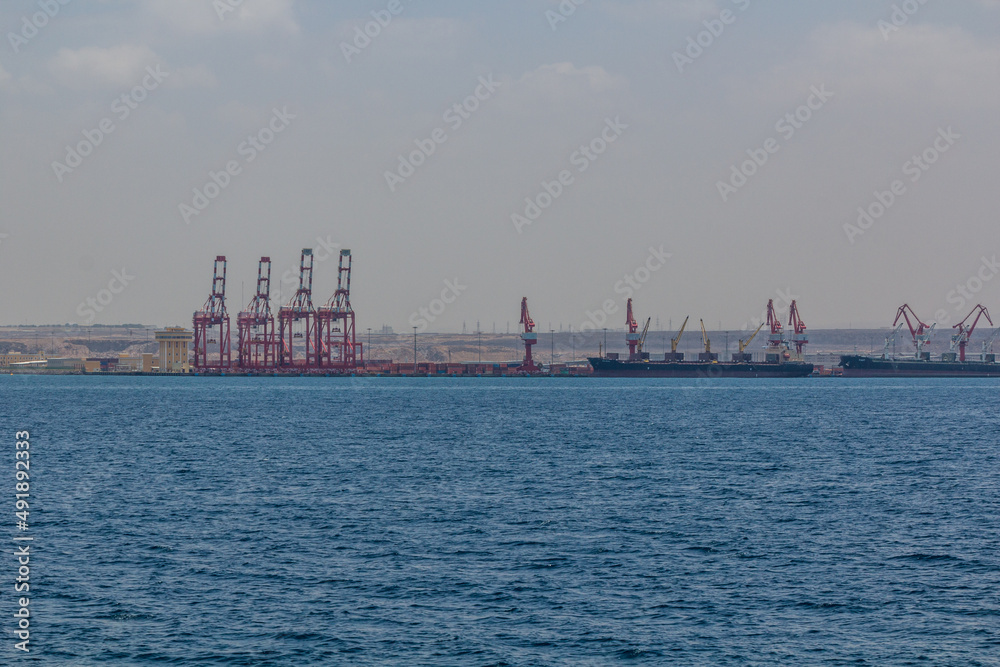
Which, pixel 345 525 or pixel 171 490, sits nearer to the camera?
pixel 345 525

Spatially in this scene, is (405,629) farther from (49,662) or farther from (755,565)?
(755,565)

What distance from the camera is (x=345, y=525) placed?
129 feet

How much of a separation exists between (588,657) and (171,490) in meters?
30.3

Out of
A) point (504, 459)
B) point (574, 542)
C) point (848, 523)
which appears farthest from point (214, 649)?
point (504, 459)

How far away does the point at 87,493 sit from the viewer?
157 feet

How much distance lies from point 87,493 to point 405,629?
27127mm

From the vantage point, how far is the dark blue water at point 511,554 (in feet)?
81.7

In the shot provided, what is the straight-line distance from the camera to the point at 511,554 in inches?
1341

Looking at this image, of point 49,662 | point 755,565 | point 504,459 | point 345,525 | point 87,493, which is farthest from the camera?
point 504,459

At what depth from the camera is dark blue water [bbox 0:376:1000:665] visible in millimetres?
24906

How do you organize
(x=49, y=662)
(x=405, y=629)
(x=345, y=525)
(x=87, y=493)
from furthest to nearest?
(x=87, y=493)
(x=345, y=525)
(x=405, y=629)
(x=49, y=662)

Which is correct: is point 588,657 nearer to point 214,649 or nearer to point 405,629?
point 405,629

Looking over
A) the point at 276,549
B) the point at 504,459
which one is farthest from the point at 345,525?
the point at 504,459

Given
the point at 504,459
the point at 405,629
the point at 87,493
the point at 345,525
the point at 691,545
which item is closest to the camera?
the point at 405,629
